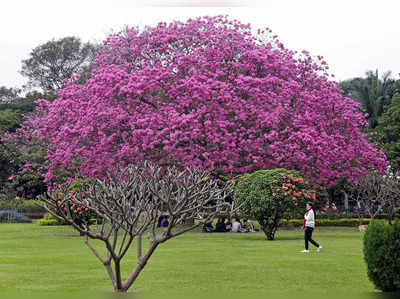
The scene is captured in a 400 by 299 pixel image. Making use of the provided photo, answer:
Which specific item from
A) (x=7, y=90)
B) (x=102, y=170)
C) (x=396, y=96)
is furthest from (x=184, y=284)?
(x=7, y=90)

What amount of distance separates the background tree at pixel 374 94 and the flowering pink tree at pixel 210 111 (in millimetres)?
22317

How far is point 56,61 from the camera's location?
2254 inches

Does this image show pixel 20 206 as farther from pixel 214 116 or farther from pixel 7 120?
pixel 214 116

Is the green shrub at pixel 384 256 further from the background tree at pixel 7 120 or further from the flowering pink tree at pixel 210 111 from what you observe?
the background tree at pixel 7 120

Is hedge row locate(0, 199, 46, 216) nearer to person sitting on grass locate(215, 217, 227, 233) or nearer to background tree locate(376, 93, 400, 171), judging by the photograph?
person sitting on grass locate(215, 217, 227, 233)

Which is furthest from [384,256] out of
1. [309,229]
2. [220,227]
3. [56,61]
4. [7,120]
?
[56,61]

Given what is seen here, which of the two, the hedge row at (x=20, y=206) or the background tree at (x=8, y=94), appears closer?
the hedge row at (x=20, y=206)

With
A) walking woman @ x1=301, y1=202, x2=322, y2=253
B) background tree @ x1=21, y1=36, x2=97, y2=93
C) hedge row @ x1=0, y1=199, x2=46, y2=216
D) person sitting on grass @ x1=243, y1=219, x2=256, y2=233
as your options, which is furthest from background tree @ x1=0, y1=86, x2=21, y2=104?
walking woman @ x1=301, y1=202, x2=322, y2=253

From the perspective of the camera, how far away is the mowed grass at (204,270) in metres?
10.9

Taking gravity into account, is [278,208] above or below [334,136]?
below

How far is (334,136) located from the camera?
28047 millimetres

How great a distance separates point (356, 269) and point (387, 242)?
15.4ft

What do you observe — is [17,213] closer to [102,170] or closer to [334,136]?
[102,170]

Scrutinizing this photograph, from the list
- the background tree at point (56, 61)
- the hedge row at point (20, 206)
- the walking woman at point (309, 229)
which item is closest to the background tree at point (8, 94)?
the background tree at point (56, 61)
